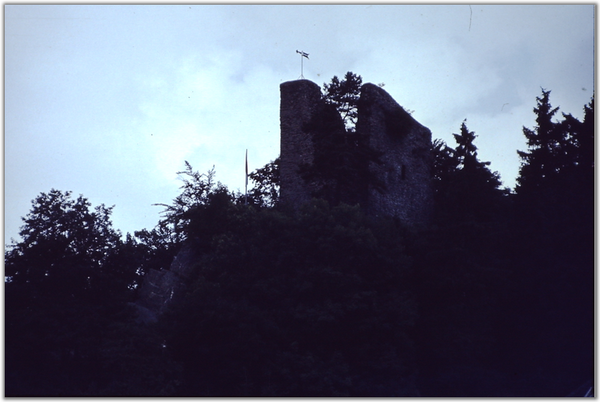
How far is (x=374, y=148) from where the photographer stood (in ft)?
85.7

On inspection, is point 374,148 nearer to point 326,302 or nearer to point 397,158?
point 397,158

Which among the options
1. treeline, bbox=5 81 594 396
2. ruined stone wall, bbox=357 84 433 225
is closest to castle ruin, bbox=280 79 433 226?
ruined stone wall, bbox=357 84 433 225

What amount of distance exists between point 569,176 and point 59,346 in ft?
60.0

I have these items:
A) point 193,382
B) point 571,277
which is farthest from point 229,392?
point 571,277

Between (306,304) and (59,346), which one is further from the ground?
(306,304)

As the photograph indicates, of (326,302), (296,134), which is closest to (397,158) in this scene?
(296,134)

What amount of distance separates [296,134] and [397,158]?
177 inches

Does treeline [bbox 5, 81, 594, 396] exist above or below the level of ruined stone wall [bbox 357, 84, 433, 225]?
below

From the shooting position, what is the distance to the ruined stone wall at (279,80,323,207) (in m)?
25.4

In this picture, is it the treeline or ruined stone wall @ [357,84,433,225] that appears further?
ruined stone wall @ [357,84,433,225]

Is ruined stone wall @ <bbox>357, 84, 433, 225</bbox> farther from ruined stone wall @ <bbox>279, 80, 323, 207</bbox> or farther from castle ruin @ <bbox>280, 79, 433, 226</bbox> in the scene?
ruined stone wall @ <bbox>279, 80, 323, 207</bbox>

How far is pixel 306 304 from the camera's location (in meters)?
20.2

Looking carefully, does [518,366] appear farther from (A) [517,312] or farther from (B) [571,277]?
(B) [571,277]

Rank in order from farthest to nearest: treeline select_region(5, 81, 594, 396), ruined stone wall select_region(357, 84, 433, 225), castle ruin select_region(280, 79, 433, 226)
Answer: ruined stone wall select_region(357, 84, 433, 225)
castle ruin select_region(280, 79, 433, 226)
treeline select_region(5, 81, 594, 396)
